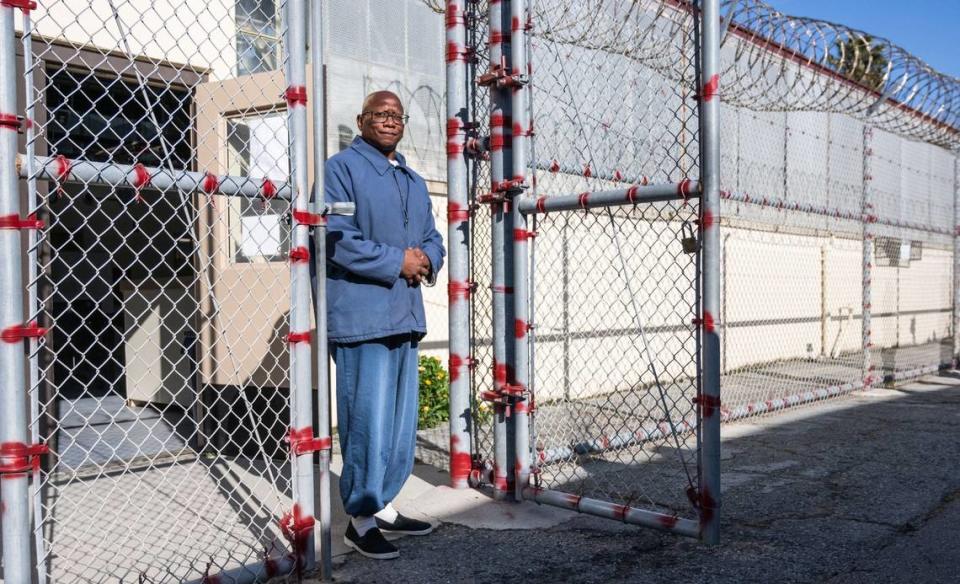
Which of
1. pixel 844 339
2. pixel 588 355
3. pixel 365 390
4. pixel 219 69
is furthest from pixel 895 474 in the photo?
pixel 844 339

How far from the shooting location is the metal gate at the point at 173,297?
99.9 inches

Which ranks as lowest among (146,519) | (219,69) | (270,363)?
(146,519)

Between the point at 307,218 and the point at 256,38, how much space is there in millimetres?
3417

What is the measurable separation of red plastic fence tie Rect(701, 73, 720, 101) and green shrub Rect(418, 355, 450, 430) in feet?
12.6

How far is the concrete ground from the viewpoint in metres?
3.32

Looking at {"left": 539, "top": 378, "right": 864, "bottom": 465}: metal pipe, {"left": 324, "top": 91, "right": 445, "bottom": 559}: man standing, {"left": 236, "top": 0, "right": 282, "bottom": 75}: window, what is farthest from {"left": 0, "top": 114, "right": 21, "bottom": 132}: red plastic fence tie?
{"left": 236, "top": 0, "right": 282, "bottom": 75}: window

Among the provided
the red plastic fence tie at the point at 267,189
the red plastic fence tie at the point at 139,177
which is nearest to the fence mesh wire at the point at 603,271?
the red plastic fence tie at the point at 267,189

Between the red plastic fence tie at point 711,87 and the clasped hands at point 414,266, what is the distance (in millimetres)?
1406

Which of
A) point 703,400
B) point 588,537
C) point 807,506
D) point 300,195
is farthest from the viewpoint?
point 807,506

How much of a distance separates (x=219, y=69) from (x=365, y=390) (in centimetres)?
340

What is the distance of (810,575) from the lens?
324cm

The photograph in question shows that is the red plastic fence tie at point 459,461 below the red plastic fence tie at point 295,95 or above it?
below

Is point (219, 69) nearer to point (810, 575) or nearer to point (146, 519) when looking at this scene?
point (146, 519)

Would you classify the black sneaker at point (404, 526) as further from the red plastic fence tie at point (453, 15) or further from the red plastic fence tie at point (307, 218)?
the red plastic fence tie at point (453, 15)
